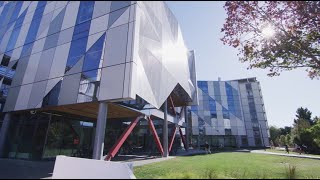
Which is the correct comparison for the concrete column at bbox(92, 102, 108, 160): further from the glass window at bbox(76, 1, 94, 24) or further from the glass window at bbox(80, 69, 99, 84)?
the glass window at bbox(76, 1, 94, 24)

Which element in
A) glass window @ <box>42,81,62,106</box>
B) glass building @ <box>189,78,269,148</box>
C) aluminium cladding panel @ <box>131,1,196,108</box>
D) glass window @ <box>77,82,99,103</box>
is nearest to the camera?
glass window @ <box>77,82,99,103</box>

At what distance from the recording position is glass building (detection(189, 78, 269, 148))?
52.3 metres

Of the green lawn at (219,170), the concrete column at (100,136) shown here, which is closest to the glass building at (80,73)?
the concrete column at (100,136)

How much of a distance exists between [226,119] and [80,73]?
43436mm

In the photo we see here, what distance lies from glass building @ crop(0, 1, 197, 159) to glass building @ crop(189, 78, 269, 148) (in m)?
29.6

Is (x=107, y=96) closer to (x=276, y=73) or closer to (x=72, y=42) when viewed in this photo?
(x=72, y=42)

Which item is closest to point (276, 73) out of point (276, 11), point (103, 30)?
point (276, 11)

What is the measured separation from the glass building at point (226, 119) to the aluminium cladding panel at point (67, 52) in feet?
127

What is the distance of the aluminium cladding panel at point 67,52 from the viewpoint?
14141mm

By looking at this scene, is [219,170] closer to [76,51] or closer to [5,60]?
[76,51]

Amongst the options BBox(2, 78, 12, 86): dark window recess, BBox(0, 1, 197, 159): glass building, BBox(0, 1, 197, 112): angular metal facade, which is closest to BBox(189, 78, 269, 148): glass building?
BBox(0, 1, 197, 159): glass building

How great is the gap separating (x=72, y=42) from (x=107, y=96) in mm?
6329

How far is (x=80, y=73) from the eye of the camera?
614 inches

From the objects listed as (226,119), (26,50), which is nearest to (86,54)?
(26,50)
